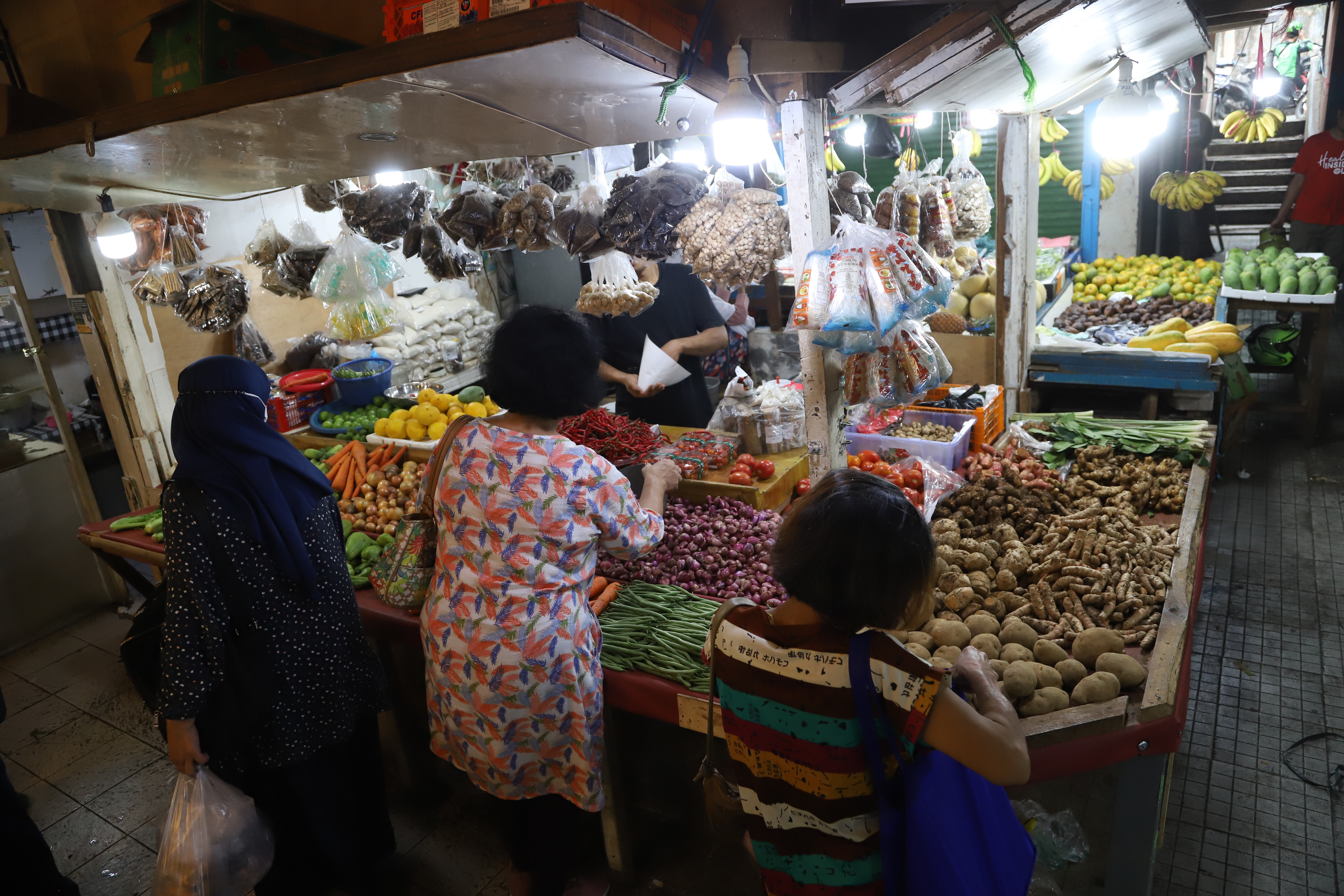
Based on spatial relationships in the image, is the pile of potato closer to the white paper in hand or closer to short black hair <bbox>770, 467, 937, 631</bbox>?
short black hair <bbox>770, 467, 937, 631</bbox>

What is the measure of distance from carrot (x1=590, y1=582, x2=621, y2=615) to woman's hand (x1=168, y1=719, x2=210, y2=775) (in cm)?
129

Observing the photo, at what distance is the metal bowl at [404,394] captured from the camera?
5109 mm

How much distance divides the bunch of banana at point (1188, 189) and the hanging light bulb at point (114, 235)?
971 centimetres

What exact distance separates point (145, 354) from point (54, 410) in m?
0.95

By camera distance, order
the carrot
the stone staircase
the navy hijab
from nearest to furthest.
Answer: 1. the navy hijab
2. the carrot
3. the stone staircase

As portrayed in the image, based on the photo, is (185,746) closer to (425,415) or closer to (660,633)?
(660,633)

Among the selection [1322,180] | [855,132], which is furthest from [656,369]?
[1322,180]

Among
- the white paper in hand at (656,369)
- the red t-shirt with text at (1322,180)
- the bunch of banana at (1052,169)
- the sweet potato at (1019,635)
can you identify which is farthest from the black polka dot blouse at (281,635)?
the red t-shirt with text at (1322,180)

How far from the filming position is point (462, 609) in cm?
225

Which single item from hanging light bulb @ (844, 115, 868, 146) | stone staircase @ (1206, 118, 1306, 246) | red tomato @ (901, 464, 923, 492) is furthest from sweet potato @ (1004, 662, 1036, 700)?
stone staircase @ (1206, 118, 1306, 246)

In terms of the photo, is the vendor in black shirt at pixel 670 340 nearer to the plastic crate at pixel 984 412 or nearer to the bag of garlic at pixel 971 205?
the plastic crate at pixel 984 412

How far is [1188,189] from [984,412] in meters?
6.70

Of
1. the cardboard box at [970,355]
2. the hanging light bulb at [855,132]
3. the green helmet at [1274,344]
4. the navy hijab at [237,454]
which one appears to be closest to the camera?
the navy hijab at [237,454]

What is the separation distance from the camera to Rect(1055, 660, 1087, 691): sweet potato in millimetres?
2279
